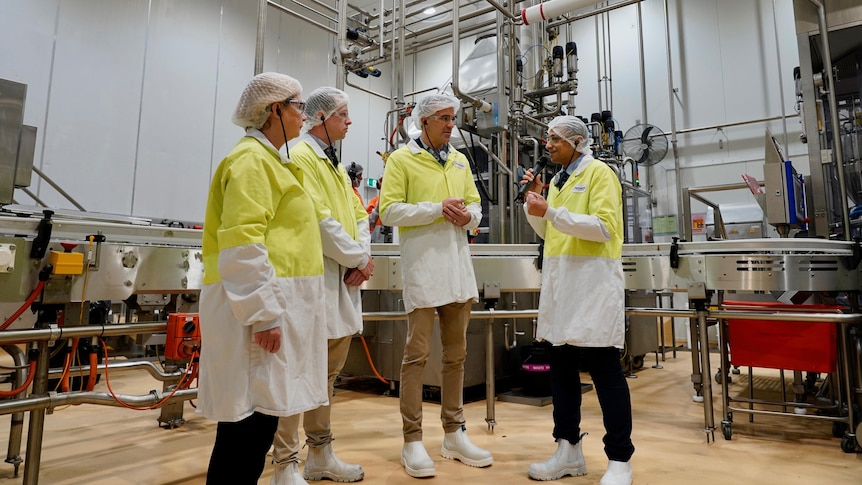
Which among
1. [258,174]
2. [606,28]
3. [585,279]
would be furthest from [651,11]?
[258,174]

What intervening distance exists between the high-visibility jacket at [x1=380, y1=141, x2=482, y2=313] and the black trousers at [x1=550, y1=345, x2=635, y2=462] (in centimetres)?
42

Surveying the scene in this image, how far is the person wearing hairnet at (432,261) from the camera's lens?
6.17 ft

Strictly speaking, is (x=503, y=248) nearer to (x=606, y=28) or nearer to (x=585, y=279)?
(x=585, y=279)

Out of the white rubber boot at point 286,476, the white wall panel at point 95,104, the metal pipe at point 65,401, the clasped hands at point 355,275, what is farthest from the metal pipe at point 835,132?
the white wall panel at point 95,104

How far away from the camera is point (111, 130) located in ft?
16.4

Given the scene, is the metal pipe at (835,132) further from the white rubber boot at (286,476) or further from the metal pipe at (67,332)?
the metal pipe at (67,332)

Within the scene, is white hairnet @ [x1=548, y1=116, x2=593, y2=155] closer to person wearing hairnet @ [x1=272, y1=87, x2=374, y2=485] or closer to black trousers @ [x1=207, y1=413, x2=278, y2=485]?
person wearing hairnet @ [x1=272, y1=87, x2=374, y2=485]

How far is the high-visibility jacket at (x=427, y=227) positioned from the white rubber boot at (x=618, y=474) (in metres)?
0.76

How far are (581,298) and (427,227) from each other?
0.62 meters

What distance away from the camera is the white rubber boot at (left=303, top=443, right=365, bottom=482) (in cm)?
182

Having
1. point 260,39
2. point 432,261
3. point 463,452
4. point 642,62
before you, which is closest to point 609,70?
point 642,62

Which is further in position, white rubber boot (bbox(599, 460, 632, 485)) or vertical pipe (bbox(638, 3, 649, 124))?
vertical pipe (bbox(638, 3, 649, 124))

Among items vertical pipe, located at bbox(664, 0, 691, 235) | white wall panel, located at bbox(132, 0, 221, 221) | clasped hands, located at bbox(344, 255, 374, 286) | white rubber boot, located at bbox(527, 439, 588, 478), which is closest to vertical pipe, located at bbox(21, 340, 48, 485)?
clasped hands, located at bbox(344, 255, 374, 286)

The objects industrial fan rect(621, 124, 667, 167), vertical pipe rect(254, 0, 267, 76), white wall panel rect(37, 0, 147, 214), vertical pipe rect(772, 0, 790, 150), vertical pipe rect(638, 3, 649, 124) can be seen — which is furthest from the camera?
vertical pipe rect(638, 3, 649, 124)
